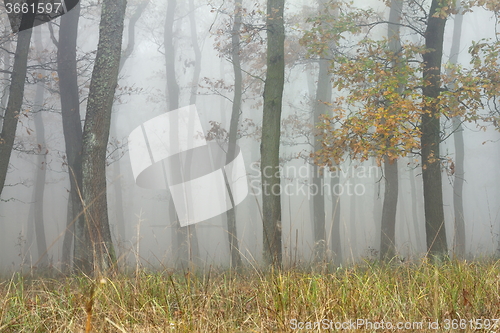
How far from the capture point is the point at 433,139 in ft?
28.9

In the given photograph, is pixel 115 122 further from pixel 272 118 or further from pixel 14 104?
pixel 272 118

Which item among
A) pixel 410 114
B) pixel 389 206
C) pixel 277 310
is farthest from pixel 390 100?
pixel 277 310

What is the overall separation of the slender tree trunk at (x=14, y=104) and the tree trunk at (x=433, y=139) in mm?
8234

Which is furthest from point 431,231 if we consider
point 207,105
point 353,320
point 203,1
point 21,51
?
point 207,105

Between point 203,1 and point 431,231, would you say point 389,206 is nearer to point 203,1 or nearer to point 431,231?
point 431,231

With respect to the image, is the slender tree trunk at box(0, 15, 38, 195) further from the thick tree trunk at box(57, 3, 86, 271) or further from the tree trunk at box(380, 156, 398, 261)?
the tree trunk at box(380, 156, 398, 261)

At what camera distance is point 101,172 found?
23.3 ft

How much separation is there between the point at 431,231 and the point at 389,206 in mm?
3161

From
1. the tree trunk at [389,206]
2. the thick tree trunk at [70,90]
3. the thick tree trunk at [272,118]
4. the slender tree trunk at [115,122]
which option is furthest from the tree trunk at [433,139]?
the slender tree trunk at [115,122]

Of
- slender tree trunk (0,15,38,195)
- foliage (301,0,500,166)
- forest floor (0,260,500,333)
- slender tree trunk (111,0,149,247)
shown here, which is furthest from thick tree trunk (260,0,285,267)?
slender tree trunk (111,0,149,247)

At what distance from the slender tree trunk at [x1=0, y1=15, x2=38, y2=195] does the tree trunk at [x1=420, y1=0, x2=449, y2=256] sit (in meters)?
8.23

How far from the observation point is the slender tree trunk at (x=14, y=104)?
8430mm

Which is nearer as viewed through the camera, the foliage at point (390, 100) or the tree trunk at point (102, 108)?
the tree trunk at point (102, 108)

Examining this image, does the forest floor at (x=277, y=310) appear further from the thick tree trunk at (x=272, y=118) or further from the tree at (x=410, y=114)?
the tree at (x=410, y=114)
